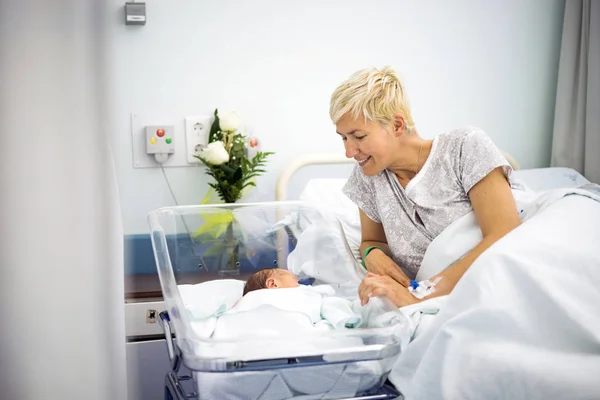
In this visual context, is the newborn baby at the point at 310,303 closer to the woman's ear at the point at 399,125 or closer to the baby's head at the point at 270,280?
the baby's head at the point at 270,280

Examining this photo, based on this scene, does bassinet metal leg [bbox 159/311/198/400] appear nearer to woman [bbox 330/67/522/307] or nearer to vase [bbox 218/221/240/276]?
vase [bbox 218/221/240/276]

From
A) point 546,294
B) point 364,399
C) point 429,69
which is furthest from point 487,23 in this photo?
point 364,399

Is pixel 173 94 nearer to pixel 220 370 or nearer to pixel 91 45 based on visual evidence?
pixel 220 370

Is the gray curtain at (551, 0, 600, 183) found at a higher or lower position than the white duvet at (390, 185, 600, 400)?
higher

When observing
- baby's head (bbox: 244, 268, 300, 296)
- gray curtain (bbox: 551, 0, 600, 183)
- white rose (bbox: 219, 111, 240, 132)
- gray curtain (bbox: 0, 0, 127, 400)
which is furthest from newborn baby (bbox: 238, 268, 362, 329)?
gray curtain (bbox: 551, 0, 600, 183)

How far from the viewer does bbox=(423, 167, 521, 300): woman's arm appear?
1.47m

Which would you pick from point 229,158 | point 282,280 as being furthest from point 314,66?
point 282,280

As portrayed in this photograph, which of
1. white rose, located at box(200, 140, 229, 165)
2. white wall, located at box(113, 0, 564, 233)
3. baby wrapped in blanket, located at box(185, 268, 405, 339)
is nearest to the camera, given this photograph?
baby wrapped in blanket, located at box(185, 268, 405, 339)

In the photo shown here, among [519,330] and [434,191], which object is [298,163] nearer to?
[434,191]

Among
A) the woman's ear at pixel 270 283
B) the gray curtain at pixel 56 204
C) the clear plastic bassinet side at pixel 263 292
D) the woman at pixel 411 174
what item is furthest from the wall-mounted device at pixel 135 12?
the gray curtain at pixel 56 204

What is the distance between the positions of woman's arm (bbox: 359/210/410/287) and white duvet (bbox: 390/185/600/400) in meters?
0.36

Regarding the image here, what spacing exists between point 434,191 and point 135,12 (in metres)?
1.26

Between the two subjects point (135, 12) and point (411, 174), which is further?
point (135, 12)

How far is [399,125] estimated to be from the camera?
64.0 inches
